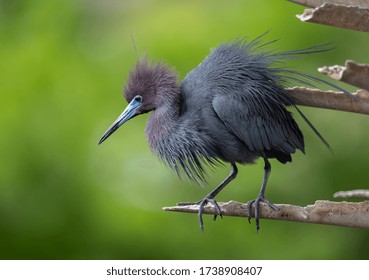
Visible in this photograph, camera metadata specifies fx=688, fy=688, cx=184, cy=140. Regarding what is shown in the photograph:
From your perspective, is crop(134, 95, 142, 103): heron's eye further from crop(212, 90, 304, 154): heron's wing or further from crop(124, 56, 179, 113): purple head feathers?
crop(212, 90, 304, 154): heron's wing

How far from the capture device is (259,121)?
4.66 ft

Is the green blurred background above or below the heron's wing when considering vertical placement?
below

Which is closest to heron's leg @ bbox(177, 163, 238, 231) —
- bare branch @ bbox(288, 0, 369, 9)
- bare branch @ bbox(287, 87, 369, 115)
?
bare branch @ bbox(287, 87, 369, 115)

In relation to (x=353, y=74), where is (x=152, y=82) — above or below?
below

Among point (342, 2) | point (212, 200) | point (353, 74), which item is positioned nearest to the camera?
point (353, 74)

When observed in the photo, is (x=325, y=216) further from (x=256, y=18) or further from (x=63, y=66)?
(x=63, y=66)

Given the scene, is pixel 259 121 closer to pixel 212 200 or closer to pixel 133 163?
pixel 212 200

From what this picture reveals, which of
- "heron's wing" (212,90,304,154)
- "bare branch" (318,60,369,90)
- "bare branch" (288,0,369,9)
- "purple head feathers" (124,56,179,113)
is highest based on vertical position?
"bare branch" (288,0,369,9)

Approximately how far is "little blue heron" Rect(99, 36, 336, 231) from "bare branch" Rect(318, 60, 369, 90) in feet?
2.21

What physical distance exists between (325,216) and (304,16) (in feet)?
0.87

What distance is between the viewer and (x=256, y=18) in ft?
7.60

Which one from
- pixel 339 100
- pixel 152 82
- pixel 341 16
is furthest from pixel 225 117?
pixel 341 16

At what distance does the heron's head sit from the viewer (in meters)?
1.42

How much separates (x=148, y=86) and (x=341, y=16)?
29.9 inches
